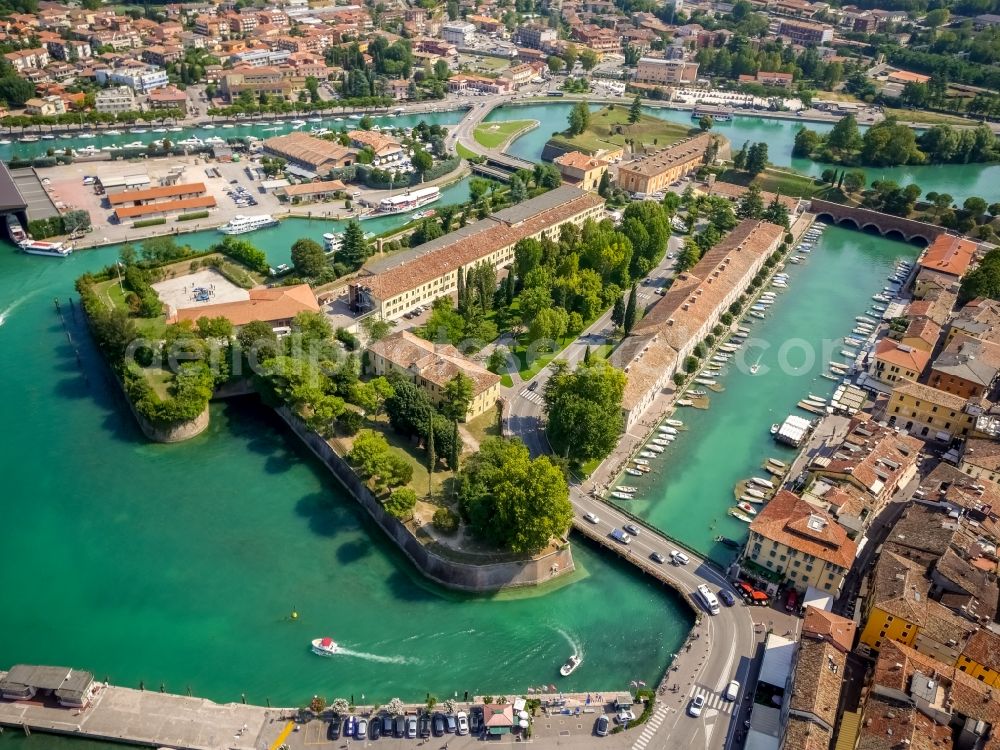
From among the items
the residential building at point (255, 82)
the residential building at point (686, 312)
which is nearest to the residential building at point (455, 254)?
the residential building at point (686, 312)

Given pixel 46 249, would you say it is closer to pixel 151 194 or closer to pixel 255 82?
pixel 151 194

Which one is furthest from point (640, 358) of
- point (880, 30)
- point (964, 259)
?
point (880, 30)

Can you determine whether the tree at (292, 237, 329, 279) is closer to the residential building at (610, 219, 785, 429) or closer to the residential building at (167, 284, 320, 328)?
the residential building at (167, 284, 320, 328)

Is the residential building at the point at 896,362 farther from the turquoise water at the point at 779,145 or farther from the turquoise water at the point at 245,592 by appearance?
the turquoise water at the point at 779,145

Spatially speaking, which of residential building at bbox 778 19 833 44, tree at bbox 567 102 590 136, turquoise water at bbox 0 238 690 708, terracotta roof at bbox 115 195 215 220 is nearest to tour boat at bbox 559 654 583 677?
turquoise water at bbox 0 238 690 708

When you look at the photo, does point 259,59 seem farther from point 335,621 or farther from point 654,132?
point 335,621
